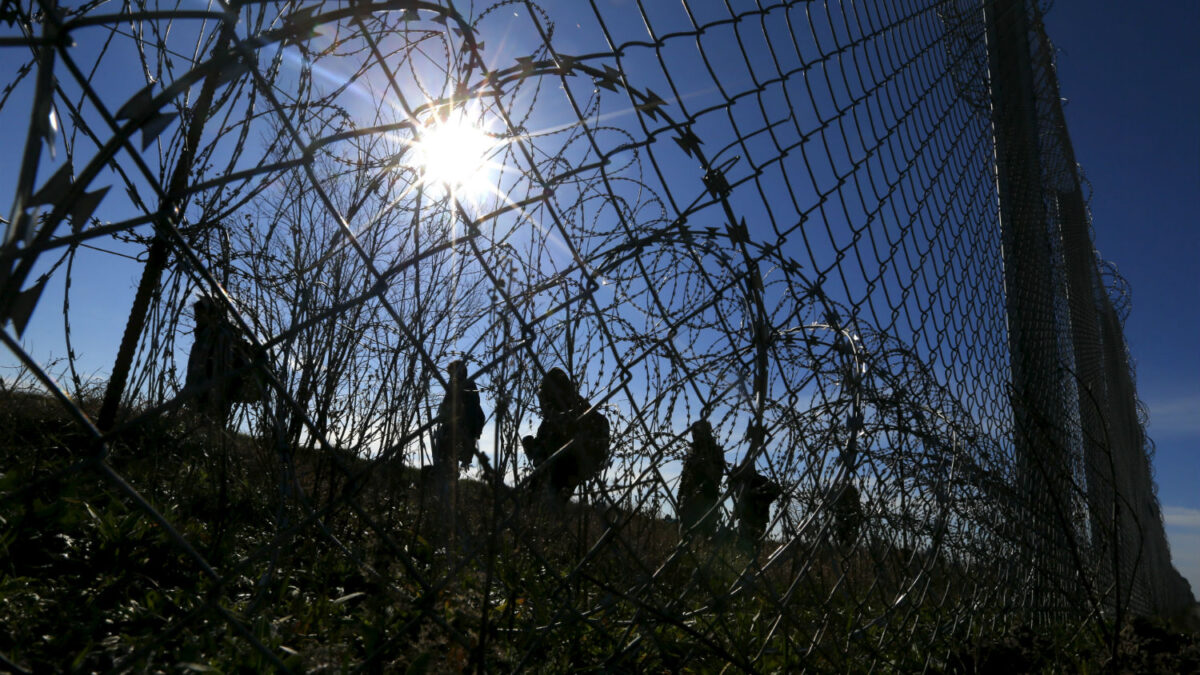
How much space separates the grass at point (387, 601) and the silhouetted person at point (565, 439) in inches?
3.6

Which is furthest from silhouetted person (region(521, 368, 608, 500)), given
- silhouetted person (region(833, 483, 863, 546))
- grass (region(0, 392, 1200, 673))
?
silhouetted person (region(833, 483, 863, 546))

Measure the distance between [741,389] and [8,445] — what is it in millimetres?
3820

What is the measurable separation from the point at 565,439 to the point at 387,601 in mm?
706

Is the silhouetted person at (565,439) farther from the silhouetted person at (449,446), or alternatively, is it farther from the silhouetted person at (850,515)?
the silhouetted person at (850,515)

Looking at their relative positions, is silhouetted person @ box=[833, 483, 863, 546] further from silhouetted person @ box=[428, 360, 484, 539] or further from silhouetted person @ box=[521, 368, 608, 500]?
silhouetted person @ box=[428, 360, 484, 539]

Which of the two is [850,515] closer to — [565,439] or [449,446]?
[565,439]

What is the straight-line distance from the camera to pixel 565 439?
1.93 m

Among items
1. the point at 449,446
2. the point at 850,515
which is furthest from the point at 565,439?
the point at 850,515

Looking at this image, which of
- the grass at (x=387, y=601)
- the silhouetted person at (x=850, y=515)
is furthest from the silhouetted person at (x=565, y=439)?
the silhouetted person at (x=850, y=515)

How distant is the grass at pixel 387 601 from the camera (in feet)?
4.33

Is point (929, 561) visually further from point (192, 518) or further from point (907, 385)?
point (192, 518)

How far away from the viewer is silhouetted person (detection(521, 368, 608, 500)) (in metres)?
1.05

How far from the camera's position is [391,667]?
A: 1.68m

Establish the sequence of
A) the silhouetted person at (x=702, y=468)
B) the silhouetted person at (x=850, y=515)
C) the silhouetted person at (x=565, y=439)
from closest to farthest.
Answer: the silhouetted person at (x=565, y=439)
the silhouetted person at (x=702, y=468)
the silhouetted person at (x=850, y=515)
